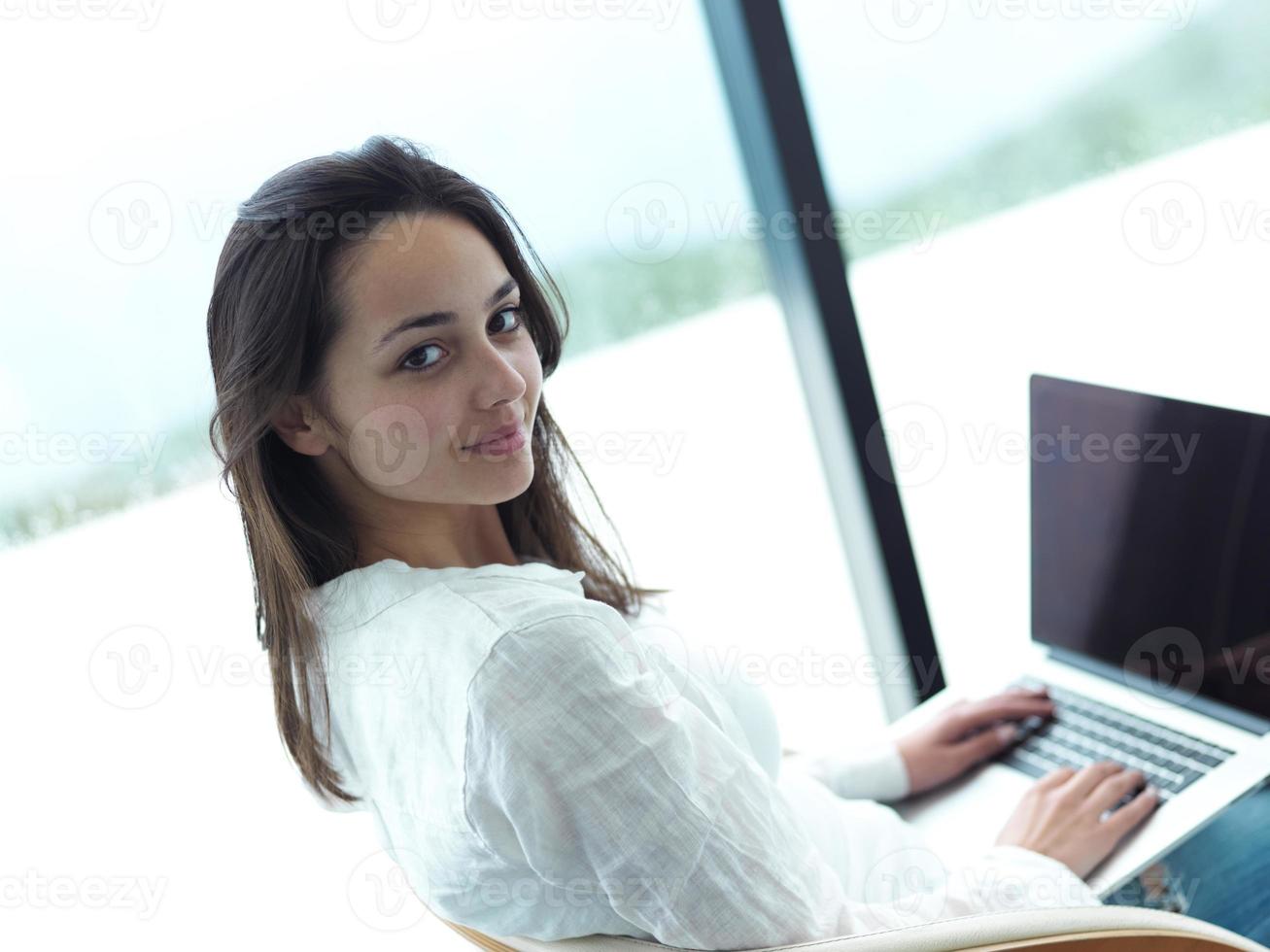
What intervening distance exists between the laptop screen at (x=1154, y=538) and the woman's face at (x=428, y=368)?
0.71 m

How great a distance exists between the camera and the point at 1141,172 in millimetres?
1769

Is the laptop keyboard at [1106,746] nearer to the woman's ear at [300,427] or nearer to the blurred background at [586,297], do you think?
the blurred background at [586,297]

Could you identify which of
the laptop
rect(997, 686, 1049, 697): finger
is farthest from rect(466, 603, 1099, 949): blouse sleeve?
rect(997, 686, 1049, 697): finger

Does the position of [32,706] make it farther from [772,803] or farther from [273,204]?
[772,803]

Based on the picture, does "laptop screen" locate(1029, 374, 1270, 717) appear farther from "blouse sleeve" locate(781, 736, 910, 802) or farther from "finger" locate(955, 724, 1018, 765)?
"blouse sleeve" locate(781, 736, 910, 802)

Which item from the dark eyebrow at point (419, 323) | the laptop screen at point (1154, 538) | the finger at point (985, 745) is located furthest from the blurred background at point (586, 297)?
the dark eyebrow at point (419, 323)

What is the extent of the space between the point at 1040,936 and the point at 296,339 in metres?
0.78

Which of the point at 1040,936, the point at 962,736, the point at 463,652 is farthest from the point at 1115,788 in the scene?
the point at 463,652

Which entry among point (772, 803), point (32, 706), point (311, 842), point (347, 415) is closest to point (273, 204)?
point (347, 415)

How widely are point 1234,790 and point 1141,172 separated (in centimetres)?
94

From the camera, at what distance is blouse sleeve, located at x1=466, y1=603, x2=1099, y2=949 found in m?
0.94

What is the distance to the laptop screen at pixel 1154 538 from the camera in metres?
1.31

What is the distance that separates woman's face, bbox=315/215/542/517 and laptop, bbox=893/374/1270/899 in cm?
71

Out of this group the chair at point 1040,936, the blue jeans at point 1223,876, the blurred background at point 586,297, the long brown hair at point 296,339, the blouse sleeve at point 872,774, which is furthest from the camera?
the blurred background at point 586,297
